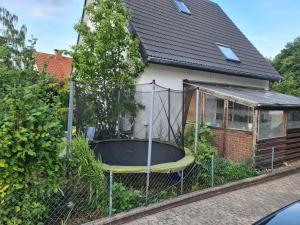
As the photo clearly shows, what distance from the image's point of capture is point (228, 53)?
1449 centimetres

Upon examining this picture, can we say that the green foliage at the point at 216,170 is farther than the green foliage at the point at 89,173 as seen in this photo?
Yes

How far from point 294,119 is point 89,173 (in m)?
8.23

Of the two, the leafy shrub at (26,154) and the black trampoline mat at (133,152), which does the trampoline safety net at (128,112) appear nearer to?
the black trampoline mat at (133,152)

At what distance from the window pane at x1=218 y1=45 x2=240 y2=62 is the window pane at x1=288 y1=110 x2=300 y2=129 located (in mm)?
3864

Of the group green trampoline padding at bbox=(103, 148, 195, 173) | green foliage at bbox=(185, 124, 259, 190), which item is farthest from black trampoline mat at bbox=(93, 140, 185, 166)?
green trampoline padding at bbox=(103, 148, 195, 173)

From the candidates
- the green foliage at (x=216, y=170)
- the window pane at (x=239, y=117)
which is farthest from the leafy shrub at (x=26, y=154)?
the window pane at (x=239, y=117)

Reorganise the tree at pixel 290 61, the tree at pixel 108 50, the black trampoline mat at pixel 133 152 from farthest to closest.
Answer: the tree at pixel 290 61
the tree at pixel 108 50
the black trampoline mat at pixel 133 152

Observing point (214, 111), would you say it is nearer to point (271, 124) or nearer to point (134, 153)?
point (271, 124)

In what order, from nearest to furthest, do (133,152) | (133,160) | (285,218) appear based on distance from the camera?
(285,218) < (133,160) < (133,152)

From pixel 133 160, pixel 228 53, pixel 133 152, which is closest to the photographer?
pixel 133 160

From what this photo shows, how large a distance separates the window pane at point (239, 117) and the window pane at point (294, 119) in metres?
2.10

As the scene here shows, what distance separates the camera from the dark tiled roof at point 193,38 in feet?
37.0

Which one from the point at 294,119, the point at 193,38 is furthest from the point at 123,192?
the point at 193,38

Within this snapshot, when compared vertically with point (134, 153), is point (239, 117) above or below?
above
